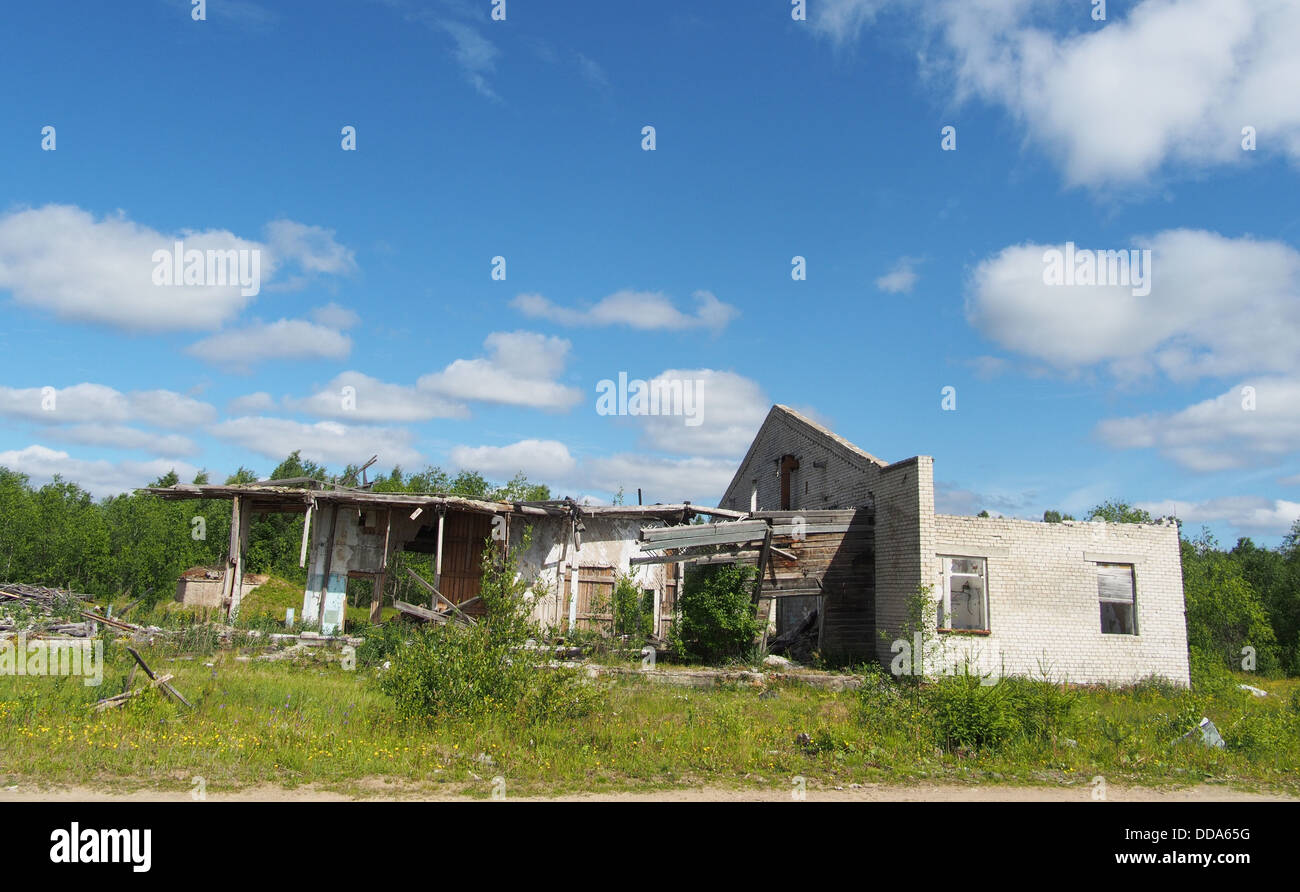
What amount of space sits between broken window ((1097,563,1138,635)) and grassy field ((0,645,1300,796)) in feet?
14.7

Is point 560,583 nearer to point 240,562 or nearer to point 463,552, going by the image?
point 463,552

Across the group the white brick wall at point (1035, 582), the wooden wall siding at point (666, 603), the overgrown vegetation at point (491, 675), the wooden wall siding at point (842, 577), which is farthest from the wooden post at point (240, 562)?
the white brick wall at point (1035, 582)

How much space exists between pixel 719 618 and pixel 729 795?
920 centimetres

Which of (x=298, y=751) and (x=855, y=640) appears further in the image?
(x=855, y=640)

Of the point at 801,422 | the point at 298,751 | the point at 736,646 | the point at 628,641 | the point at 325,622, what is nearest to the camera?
the point at 298,751

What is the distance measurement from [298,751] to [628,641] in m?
10.6

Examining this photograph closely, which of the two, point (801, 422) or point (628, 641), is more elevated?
point (801, 422)

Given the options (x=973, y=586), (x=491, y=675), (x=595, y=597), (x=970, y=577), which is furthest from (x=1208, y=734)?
(x=595, y=597)

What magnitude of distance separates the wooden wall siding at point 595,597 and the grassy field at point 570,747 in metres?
7.83

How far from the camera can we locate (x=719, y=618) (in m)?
16.8

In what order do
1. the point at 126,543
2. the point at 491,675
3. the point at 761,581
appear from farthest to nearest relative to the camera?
the point at 126,543, the point at 761,581, the point at 491,675
